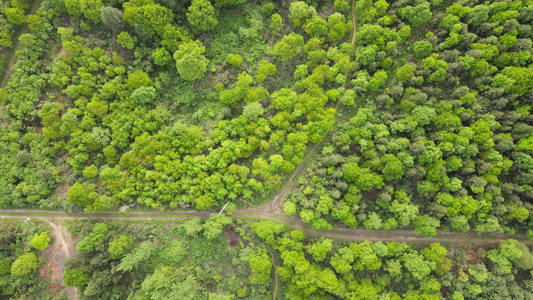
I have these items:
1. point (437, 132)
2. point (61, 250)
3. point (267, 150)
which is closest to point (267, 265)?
point (267, 150)

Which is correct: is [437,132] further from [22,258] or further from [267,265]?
[22,258]

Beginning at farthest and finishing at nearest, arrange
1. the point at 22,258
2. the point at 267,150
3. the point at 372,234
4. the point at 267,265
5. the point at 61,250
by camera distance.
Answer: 1. the point at 267,150
2. the point at 61,250
3. the point at 372,234
4. the point at 22,258
5. the point at 267,265

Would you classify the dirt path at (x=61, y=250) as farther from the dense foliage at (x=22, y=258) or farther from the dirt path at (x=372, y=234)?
the dense foliage at (x=22, y=258)

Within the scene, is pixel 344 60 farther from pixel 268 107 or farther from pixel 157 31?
pixel 157 31

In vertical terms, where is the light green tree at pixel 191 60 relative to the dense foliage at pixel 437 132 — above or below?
above

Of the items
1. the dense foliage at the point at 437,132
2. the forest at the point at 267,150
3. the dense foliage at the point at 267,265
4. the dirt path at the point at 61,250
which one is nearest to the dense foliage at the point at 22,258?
the forest at the point at 267,150

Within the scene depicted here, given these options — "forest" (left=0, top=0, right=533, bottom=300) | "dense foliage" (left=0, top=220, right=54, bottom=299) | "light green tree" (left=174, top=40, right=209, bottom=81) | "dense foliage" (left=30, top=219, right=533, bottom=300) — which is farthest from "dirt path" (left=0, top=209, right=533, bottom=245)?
"light green tree" (left=174, top=40, right=209, bottom=81)

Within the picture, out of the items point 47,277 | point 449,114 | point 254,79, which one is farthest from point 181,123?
point 449,114
